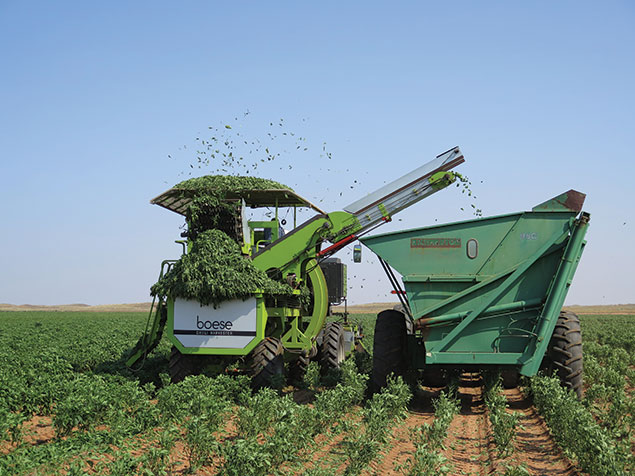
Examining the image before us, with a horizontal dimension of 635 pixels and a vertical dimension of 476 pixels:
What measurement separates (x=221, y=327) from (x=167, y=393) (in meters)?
2.21

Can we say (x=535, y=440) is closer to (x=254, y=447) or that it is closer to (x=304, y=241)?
(x=254, y=447)

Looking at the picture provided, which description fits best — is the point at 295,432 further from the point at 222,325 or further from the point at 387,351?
the point at 222,325

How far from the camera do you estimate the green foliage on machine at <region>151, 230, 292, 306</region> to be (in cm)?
1075

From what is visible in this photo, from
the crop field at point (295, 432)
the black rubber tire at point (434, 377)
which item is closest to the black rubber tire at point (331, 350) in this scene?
the crop field at point (295, 432)

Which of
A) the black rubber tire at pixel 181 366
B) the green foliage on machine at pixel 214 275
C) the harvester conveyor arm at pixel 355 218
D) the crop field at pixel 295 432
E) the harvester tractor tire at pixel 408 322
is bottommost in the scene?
the crop field at pixel 295 432

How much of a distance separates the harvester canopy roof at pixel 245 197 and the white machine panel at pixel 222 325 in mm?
2315

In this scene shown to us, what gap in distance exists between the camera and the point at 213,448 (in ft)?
21.4

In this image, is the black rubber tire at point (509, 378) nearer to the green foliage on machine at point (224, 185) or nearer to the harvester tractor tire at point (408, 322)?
the harvester tractor tire at point (408, 322)

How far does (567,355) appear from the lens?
Result: 33.6ft

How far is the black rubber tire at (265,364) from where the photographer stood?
10836mm

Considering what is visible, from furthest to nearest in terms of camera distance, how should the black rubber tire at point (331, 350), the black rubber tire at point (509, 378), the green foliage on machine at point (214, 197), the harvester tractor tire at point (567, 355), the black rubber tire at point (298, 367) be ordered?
the black rubber tire at point (331, 350)
the black rubber tire at point (298, 367)
the green foliage on machine at point (214, 197)
the black rubber tire at point (509, 378)
the harvester tractor tire at point (567, 355)

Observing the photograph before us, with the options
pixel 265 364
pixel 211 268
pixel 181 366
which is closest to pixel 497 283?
pixel 265 364

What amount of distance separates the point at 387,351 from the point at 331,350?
2.96m

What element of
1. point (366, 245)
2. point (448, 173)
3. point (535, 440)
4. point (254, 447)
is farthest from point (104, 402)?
point (448, 173)
